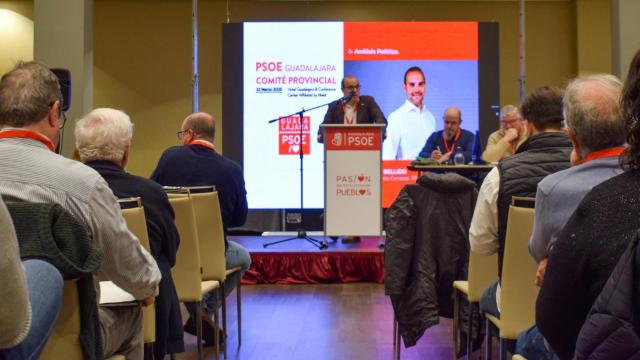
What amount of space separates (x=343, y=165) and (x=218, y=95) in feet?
13.6

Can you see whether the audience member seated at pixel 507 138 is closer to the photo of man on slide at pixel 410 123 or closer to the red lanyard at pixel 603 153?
the photo of man on slide at pixel 410 123

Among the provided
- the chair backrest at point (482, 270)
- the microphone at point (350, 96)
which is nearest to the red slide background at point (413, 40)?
the microphone at point (350, 96)

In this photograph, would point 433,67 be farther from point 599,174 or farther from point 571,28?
point 599,174

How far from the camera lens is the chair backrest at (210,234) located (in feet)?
10.6

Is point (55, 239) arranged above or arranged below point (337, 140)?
below

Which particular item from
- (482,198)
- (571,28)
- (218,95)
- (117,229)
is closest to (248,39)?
(218,95)

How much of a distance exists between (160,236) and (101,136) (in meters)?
0.40

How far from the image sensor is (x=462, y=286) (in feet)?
9.57

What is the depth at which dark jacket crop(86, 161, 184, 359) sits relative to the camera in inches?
90.6

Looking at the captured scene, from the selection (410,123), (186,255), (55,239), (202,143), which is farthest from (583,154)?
(410,123)

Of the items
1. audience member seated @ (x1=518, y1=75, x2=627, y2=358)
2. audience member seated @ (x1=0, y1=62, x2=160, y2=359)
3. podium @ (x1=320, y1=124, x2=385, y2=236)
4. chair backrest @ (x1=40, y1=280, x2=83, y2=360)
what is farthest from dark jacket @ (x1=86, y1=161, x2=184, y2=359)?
podium @ (x1=320, y1=124, x2=385, y2=236)

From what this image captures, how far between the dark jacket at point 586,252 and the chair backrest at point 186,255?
6.04 feet

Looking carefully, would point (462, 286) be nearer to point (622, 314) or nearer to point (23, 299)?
point (622, 314)

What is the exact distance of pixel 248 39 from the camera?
7.87 m
